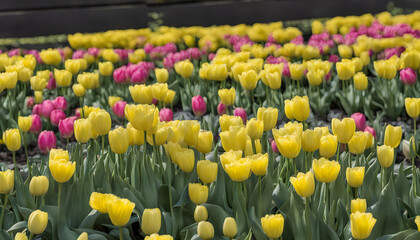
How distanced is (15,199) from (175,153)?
2.22 feet

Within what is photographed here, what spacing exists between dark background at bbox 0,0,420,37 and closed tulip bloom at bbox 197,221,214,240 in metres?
7.68

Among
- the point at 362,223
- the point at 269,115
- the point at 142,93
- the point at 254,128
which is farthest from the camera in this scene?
the point at 142,93

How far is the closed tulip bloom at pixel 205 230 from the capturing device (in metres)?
1.72

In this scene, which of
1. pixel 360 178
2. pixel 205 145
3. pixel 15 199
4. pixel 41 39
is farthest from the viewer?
pixel 41 39

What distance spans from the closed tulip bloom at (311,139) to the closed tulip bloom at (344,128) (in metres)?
0.08

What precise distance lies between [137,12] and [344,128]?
7.46 meters

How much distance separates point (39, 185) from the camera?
6.50ft

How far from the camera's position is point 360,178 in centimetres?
195

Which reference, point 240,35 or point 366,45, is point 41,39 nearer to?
point 240,35

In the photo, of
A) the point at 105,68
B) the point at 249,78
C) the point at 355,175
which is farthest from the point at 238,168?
the point at 105,68

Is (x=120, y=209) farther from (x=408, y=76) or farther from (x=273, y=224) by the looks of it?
(x=408, y=76)

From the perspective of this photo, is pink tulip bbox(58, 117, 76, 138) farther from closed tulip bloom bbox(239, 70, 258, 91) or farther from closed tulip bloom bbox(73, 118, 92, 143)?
closed tulip bloom bbox(239, 70, 258, 91)

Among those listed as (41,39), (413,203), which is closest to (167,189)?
(413,203)

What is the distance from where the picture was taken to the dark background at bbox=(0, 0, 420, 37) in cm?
903
